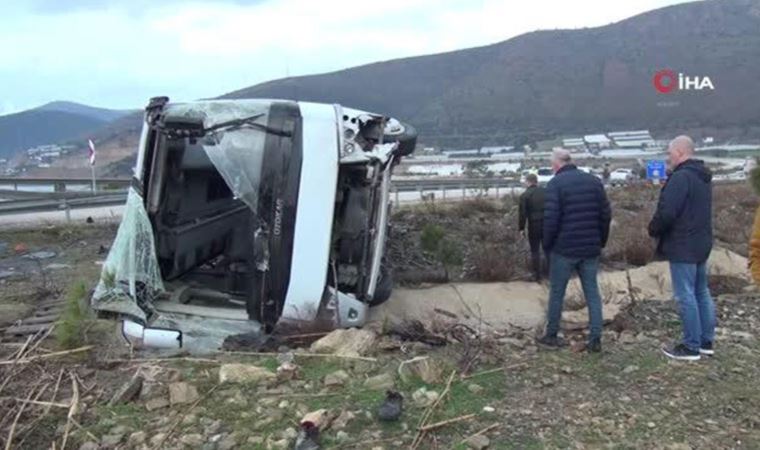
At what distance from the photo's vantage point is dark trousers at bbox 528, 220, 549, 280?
401 inches

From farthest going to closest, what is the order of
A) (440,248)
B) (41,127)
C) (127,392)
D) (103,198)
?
(41,127)
(103,198)
(440,248)
(127,392)

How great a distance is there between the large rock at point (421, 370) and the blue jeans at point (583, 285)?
164 cm

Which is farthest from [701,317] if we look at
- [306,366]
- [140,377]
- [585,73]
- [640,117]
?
[585,73]

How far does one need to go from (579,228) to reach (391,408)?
8.06ft

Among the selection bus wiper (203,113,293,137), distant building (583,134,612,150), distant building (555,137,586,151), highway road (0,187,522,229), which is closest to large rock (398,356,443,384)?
bus wiper (203,113,293,137)

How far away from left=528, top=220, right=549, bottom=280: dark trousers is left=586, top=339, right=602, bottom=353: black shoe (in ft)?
11.3

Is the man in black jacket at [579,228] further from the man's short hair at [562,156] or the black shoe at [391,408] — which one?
the black shoe at [391,408]

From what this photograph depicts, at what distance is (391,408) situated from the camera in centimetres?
469

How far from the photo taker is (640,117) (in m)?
65.2

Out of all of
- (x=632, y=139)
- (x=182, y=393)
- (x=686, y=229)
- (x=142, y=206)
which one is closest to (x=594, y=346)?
(x=686, y=229)

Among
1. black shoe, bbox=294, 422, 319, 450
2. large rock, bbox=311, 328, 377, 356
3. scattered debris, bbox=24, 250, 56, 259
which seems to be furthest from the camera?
scattered debris, bbox=24, 250, 56, 259

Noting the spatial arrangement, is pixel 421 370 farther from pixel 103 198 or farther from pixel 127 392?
pixel 103 198

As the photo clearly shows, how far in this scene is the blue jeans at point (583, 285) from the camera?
6.41m

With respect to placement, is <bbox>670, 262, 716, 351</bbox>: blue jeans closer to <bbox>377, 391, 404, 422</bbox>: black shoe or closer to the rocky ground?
the rocky ground
